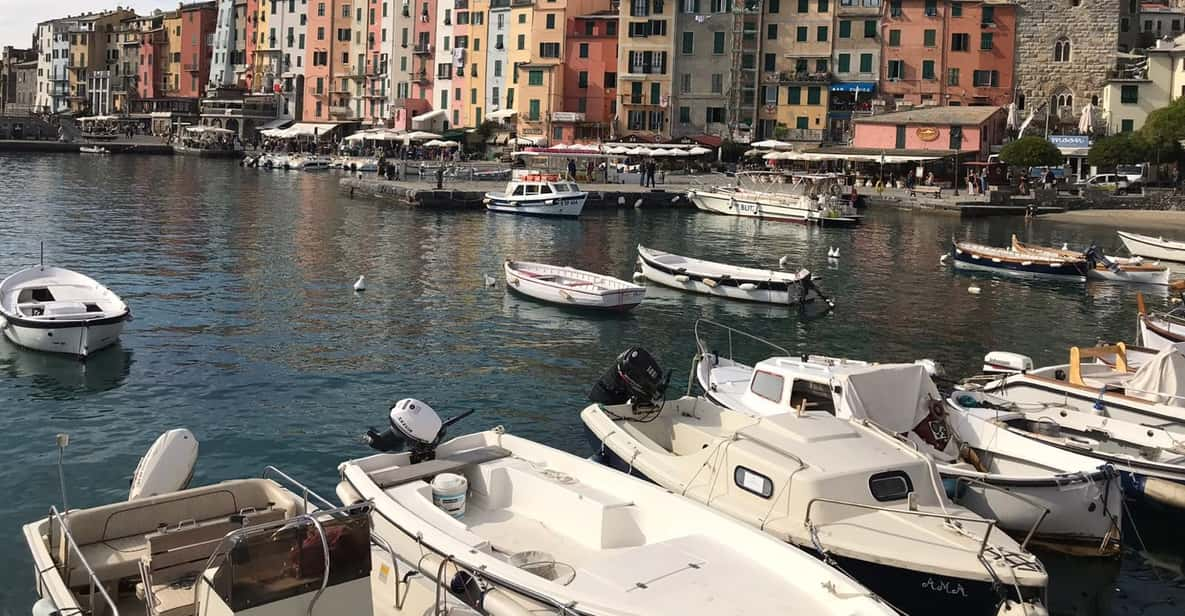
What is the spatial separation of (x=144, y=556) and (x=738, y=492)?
248 inches

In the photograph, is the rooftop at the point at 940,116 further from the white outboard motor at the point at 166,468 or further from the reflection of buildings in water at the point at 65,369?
the white outboard motor at the point at 166,468

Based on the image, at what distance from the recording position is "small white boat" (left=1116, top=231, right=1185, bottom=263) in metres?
45.8

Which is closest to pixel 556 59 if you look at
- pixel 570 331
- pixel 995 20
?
pixel 995 20

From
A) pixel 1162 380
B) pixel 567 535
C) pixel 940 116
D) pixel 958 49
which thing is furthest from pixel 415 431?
pixel 958 49

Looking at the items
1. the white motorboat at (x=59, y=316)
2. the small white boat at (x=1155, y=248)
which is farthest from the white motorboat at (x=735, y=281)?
the small white boat at (x=1155, y=248)

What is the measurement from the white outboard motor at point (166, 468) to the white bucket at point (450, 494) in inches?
110

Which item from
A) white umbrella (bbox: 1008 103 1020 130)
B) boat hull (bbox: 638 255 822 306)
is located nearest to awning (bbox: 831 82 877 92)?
white umbrella (bbox: 1008 103 1020 130)

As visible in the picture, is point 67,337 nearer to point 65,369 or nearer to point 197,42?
point 65,369

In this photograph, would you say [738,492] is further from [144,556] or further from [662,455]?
[144,556]

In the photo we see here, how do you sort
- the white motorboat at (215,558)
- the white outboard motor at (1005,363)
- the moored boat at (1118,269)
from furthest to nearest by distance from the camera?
the moored boat at (1118,269) < the white outboard motor at (1005,363) < the white motorboat at (215,558)

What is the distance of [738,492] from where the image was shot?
13.7m

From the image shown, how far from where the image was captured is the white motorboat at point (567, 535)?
10.8 metres

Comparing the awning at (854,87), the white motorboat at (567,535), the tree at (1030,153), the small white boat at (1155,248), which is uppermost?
the awning at (854,87)

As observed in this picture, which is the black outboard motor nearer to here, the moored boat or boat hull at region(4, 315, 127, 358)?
boat hull at region(4, 315, 127, 358)
